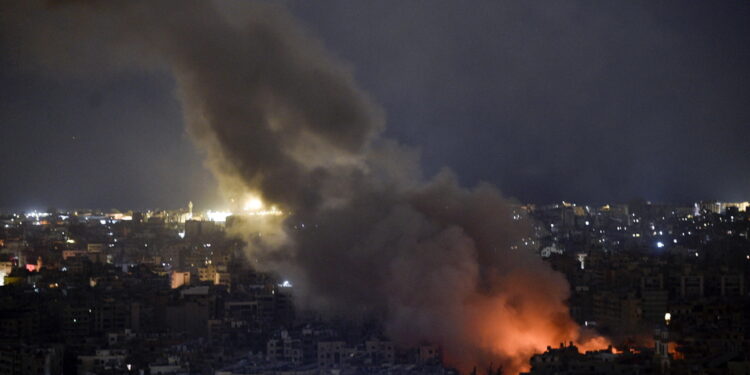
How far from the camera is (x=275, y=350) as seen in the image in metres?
18.1

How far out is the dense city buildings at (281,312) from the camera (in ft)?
55.5

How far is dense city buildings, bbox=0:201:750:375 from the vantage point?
16922 mm

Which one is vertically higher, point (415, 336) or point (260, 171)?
point (260, 171)

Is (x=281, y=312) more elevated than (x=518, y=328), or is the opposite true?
(x=281, y=312)

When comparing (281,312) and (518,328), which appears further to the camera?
(281,312)

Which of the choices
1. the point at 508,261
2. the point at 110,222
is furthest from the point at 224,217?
the point at 508,261

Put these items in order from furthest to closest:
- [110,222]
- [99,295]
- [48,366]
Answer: [110,222] < [99,295] < [48,366]

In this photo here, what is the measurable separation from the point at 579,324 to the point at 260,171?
19.5 feet

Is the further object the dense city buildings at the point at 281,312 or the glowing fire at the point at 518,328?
the glowing fire at the point at 518,328

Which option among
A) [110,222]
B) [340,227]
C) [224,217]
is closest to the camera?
[340,227]

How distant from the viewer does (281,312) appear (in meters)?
22.7

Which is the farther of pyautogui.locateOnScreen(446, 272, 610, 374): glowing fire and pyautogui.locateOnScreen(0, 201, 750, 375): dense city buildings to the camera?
pyautogui.locateOnScreen(446, 272, 610, 374): glowing fire

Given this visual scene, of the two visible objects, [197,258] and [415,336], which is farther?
[197,258]

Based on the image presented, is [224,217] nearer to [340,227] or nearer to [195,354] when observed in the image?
[340,227]
